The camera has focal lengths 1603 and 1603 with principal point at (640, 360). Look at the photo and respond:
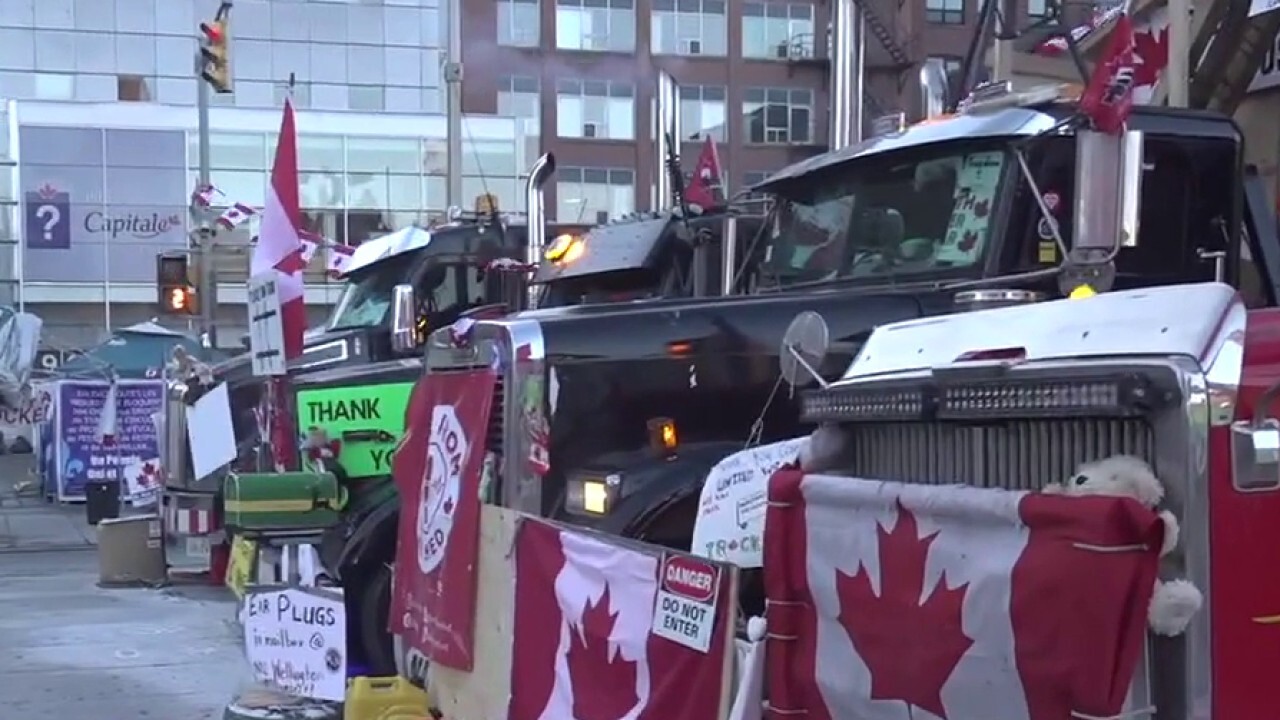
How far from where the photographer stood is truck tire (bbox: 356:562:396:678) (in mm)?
8062

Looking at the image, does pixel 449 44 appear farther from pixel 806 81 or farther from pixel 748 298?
pixel 806 81

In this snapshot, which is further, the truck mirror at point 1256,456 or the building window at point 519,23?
the building window at point 519,23

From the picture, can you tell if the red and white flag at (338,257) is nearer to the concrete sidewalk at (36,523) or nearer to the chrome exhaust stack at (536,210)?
the chrome exhaust stack at (536,210)

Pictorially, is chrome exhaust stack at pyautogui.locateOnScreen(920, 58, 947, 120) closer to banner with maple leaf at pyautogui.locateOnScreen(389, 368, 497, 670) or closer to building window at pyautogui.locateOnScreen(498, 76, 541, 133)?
banner with maple leaf at pyautogui.locateOnScreen(389, 368, 497, 670)

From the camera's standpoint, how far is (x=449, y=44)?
22.5 m

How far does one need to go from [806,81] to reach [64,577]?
113ft

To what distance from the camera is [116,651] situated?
32.9 feet

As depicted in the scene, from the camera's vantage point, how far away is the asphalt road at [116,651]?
27.6 ft

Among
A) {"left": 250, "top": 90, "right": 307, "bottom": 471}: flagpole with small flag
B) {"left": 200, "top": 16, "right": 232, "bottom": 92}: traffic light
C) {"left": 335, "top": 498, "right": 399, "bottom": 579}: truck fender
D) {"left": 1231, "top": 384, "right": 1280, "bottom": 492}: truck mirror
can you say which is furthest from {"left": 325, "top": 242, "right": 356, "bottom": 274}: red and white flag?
{"left": 1231, "top": 384, "right": 1280, "bottom": 492}: truck mirror

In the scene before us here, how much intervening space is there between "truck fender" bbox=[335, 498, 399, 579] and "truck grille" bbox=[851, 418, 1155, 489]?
462 cm

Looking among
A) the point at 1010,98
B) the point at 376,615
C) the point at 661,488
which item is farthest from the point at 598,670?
the point at 376,615

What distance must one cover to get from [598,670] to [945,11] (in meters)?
40.4

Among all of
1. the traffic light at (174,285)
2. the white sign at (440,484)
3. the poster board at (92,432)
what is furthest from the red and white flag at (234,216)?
the white sign at (440,484)

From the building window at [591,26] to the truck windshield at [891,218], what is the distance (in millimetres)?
29211
